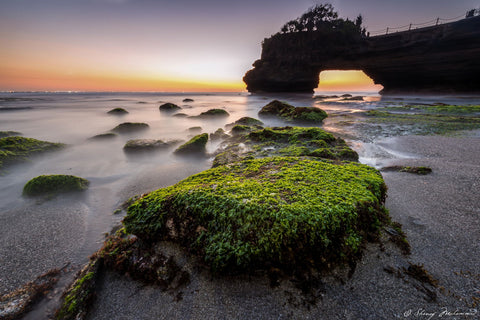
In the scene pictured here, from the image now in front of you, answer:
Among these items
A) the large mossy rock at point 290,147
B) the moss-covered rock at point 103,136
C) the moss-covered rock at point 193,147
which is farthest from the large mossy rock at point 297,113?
the moss-covered rock at point 103,136

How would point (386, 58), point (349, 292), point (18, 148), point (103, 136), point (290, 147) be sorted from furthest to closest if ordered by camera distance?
point (386, 58) → point (103, 136) → point (18, 148) → point (290, 147) → point (349, 292)

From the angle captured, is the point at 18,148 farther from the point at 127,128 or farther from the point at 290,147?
the point at 290,147

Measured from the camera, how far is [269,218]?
1827 millimetres

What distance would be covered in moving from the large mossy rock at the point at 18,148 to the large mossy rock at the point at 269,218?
18.1 ft

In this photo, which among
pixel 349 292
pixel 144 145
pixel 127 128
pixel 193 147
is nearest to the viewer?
pixel 349 292

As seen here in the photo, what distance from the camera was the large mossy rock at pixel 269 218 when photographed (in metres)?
1.76

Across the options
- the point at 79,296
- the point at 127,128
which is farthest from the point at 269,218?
the point at 127,128

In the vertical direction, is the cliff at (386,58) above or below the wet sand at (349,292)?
above

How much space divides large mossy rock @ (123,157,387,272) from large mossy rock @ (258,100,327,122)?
→ 348 inches

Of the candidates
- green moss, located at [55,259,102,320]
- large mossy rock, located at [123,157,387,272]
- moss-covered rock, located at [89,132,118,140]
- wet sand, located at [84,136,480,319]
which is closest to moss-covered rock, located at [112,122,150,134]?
moss-covered rock, located at [89,132,118,140]

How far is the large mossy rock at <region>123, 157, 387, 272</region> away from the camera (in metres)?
1.76

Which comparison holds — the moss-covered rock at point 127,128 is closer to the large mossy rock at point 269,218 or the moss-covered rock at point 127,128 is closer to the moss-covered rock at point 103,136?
the moss-covered rock at point 103,136

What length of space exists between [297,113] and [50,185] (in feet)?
36.2

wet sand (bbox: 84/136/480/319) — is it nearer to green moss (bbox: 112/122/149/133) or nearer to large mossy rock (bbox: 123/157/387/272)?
large mossy rock (bbox: 123/157/387/272)
